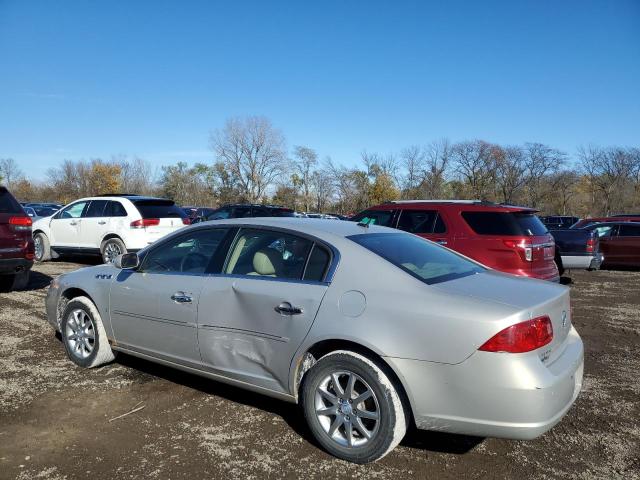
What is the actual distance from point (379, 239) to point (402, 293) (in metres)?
0.77

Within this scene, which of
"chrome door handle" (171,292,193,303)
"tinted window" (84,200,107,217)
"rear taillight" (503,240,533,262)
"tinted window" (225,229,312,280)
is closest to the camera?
"tinted window" (225,229,312,280)

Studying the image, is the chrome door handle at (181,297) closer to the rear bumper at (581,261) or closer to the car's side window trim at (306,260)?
the car's side window trim at (306,260)

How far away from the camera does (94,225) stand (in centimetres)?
1162

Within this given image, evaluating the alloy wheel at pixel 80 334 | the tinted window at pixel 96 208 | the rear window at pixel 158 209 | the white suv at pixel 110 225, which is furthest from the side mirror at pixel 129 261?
A: the tinted window at pixel 96 208

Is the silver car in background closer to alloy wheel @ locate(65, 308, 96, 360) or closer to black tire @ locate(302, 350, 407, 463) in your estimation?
black tire @ locate(302, 350, 407, 463)

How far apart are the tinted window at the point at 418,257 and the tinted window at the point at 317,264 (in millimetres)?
241

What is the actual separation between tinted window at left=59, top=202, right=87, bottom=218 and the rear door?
7820 mm

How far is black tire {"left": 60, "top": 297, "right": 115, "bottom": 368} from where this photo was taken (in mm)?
4754

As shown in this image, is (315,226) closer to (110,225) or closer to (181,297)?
(181,297)

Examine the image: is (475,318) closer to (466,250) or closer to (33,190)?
(466,250)

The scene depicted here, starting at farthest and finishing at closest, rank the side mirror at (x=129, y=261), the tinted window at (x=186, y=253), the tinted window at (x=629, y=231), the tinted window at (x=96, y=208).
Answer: the tinted window at (x=629, y=231) → the tinted window at (x=96, y=208) → the side mirror at (x=129, y=261) → the tinted window at (x=186, y=253)

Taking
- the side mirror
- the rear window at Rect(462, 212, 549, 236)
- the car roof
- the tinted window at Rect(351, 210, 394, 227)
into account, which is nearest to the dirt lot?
the side mirror

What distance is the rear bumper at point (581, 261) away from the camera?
37.2 ft

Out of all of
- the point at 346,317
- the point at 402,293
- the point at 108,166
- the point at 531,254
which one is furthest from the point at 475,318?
the point at 108,166
